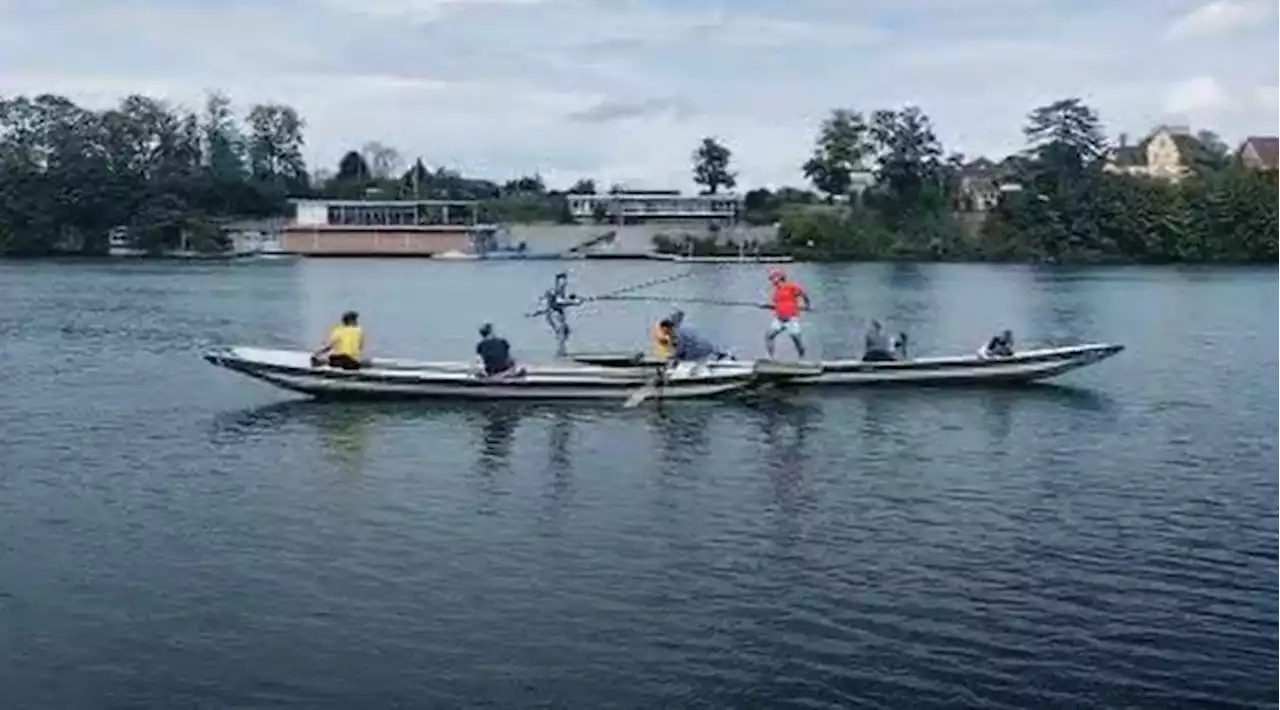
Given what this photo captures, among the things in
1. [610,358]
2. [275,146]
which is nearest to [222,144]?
[275,146]

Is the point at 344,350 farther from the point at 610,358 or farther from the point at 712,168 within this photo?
the point at 712,168

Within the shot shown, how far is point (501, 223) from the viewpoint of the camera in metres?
187

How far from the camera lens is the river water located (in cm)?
1647

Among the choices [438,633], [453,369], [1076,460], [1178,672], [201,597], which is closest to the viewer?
[1178,672]

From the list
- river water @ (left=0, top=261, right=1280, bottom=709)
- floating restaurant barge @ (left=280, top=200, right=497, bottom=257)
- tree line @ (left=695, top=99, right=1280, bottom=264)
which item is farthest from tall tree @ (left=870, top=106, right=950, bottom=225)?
river water @ (left=0, top=261, right=1280, bottom=709)

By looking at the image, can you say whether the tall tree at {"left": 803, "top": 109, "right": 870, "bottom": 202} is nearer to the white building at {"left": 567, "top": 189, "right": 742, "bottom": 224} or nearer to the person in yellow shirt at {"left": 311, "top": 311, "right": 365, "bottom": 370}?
the white building at {"left": 567, "top": 189, "right": 742, "bottom": 224}

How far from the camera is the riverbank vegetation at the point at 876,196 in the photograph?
148750 mm

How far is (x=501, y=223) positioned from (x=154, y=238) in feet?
132

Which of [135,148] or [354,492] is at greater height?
[135,148]

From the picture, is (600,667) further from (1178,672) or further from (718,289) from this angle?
(718,289)

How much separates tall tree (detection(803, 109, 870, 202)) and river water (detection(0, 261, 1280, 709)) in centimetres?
12893

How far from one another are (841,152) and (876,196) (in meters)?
7.99

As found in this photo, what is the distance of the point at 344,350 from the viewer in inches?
1417

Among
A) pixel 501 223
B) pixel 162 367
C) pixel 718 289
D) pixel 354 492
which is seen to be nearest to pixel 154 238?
pixel 501 223
